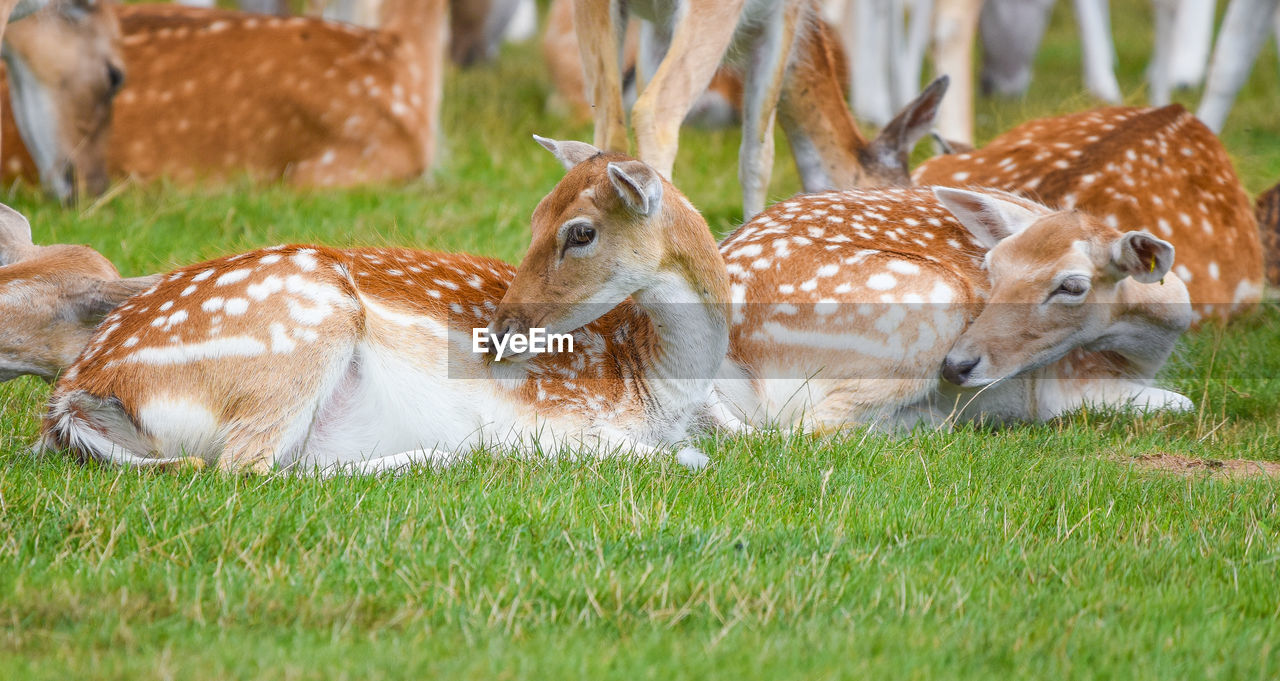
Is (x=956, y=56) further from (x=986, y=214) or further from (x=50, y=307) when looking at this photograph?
(x=50, y=307)

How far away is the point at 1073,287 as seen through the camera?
4.48 metres

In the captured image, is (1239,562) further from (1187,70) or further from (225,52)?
(1187,70)

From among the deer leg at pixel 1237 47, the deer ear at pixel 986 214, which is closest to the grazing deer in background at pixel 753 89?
the deer ear at pixel 986 214

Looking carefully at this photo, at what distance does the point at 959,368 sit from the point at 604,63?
72.3 inches

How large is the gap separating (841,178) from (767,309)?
2.36m

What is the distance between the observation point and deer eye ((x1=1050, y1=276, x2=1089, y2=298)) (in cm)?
447

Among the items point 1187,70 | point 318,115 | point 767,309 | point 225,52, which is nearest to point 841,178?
point 767,309

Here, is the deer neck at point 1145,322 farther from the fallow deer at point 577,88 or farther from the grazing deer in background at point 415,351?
the fallow deer at point 577,88

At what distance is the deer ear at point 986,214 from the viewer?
4.77m

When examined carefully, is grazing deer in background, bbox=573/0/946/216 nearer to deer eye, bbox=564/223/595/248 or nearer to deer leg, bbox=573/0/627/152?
deer leg, bbox=573/0/627/152

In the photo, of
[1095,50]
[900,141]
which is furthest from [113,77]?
[1095,50]

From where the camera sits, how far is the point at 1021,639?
110 inches

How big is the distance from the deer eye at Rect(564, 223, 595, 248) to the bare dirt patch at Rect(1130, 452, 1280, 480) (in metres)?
1.68

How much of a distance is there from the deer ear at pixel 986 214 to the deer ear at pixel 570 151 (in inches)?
48.2
